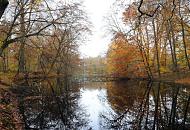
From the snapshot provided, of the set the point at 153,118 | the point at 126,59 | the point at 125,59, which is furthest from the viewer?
the point at 125,59

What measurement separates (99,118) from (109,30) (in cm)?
3735

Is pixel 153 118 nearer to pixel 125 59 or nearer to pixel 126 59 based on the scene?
pixel 126 59

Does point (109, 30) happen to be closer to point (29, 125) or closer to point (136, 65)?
point (136, 65)

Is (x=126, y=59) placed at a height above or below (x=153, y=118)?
above

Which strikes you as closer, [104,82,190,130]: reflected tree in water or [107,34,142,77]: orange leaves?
[104,82,190,130]: reflected tree in water

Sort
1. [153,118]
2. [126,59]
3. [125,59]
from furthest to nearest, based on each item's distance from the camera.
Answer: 1. [125,59]
2. [126,59]
3. [153,118]

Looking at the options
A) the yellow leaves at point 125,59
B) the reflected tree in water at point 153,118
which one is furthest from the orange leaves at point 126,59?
the reflected tree in water at point 153,118

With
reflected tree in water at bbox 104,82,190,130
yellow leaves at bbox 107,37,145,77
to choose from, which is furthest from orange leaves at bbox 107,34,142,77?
reflected tree in water at bbox 104,82,190,130

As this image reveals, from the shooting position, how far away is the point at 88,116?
14523mm

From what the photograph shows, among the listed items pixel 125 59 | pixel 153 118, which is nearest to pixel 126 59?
pixel 125 59

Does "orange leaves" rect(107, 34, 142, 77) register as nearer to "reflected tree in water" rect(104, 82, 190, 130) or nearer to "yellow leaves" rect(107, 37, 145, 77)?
"yellow leaves" rect(107, 37, 145, 77)

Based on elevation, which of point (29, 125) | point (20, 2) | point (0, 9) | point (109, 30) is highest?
point (109, 30)

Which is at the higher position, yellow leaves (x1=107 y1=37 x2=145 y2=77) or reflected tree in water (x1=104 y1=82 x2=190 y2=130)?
yellow leaves (x1=107 y1=37 x2=145 y2=77)

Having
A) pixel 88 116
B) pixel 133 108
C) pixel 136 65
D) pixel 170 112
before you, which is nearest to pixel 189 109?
pixel 170 112
